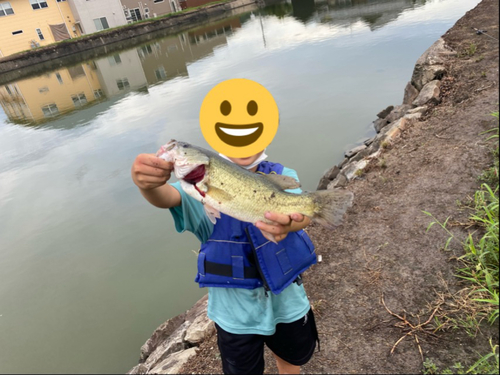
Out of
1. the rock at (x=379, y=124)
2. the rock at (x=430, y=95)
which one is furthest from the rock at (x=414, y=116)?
the rock at (x=379, y=124)

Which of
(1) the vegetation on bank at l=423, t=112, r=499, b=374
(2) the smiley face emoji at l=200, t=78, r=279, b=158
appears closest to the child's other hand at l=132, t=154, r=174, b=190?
(2) the smiley face emoji at l=200, t=78, r=279, b=158

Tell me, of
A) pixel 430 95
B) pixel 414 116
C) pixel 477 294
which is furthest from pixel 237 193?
pixel 430 95

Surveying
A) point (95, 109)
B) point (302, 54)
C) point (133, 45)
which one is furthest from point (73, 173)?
point (133, 45)

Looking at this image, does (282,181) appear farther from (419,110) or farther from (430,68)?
(430,68)

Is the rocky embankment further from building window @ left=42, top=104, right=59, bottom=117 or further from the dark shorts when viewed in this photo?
building window @ left=42, top=104, right=59, bottom=117

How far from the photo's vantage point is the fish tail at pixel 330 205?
5.78ft

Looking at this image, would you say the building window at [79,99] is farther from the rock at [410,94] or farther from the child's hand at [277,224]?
the child's hand at [277,224]

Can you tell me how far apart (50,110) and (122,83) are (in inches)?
207

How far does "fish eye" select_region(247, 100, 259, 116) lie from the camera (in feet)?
6.48

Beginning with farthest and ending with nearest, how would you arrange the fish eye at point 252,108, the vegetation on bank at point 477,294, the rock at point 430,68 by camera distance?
1. the rock at point 430,68
2. the vegetation on bank at point 477,294
3. the fish eye at point 252,108

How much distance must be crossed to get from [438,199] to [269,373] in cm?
Result: 318

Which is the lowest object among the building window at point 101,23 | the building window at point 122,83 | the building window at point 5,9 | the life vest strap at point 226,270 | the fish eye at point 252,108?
the building window at point 122,83

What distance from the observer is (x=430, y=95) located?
7.28 m

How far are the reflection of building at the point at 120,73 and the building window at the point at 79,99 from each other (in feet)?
4.55
